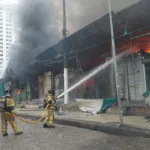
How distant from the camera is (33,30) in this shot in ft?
69.9

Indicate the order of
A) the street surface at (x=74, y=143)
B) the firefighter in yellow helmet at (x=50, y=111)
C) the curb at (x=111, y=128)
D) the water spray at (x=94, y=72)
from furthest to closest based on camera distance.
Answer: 1. the water spray at (x=94, y=72)
2. the firefighter in yellow helmet at (x=50, y=111)
3. the curb at (x=111, y=128)
4. the street surface at (x=74, y=143)

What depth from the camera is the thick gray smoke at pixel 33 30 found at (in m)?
20.3

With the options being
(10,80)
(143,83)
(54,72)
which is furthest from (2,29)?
(143,83)

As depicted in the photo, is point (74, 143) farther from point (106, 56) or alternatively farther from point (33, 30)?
point (33, 30)

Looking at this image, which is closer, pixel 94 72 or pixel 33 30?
pixel 94 72

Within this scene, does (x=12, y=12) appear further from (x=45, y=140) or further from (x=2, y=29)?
(x=2, y=29)

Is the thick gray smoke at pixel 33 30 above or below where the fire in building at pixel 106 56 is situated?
above

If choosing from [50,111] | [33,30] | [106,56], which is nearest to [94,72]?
[106,56]

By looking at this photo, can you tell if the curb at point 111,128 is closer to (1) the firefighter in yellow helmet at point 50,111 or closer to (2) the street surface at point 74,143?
(2) the street surface at point 74,143

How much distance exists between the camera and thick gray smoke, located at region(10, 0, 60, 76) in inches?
801

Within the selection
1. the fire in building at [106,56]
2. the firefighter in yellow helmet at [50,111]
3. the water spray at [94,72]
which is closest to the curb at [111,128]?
the firefighter in yellow helmet at [50,111]

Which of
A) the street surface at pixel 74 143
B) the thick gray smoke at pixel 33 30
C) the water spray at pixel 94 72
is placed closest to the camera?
the street surface at pixel 74 143

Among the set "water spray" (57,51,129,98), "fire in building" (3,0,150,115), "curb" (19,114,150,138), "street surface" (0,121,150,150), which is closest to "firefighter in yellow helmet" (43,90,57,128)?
"curb" (19,114,150,138)

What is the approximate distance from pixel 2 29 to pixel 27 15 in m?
A: 30.3
